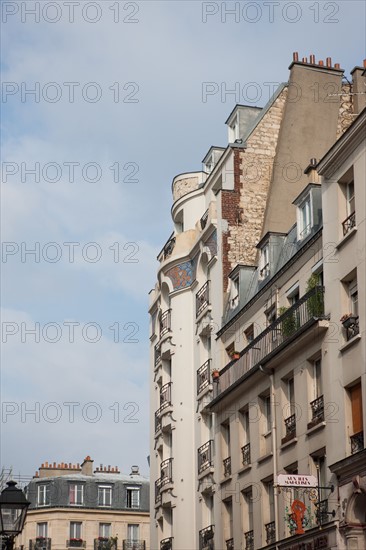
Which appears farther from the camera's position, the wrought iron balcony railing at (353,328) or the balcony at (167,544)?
the balcony at (167,544)

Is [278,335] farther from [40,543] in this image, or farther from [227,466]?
[40,543]

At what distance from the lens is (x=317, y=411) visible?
28750 millimetres

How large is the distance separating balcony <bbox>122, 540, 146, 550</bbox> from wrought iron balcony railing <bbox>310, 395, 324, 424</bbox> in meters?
48.7

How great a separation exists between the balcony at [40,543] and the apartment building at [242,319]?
2973 cm

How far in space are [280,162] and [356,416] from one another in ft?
50.9

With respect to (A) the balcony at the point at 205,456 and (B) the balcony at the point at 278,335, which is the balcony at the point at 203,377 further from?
(B) the balcony at the point at 278,335

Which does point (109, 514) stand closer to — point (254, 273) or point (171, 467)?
point (171, 467)

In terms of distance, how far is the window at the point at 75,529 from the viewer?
74375 millimetres

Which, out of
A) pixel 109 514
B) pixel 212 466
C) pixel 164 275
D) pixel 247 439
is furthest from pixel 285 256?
pixel 109 514

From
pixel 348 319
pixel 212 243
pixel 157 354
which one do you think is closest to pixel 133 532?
pixel 157 354

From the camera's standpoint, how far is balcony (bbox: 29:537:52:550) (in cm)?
7331

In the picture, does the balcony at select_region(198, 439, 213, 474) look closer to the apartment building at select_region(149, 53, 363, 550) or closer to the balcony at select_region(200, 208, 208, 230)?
the apartment building at select_region(149, 53, 363, 550)

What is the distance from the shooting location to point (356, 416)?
86.7 feet

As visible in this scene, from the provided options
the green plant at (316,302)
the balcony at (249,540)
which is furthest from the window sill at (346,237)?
the balcony at (249,540)
